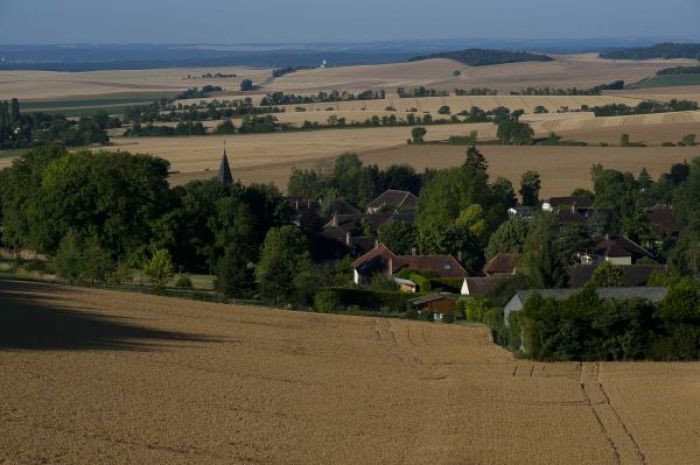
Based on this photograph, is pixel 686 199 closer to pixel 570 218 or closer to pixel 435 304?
pixel 570 218

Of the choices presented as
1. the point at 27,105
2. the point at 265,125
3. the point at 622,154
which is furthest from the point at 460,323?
the point at 27,105

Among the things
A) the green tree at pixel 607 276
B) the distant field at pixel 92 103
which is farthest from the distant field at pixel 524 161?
the distant field at pixel 92 103

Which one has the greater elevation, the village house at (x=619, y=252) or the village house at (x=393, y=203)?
the village house at (x=619, y=252)

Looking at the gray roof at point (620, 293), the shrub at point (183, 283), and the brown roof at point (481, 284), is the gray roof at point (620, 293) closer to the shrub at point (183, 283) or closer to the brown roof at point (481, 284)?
the brown roof at point (481, 284)

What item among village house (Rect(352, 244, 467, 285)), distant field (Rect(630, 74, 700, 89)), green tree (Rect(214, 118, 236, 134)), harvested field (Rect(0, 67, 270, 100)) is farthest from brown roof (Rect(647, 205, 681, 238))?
harvested field (Rect(0, 67, 270, 100))

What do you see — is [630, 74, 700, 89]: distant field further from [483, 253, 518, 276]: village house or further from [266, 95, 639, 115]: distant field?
[483, 253, 518, 276]: village house

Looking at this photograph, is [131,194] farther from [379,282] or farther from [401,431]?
[401,431]

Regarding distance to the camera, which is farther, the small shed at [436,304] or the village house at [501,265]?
the village house at [501,265]
